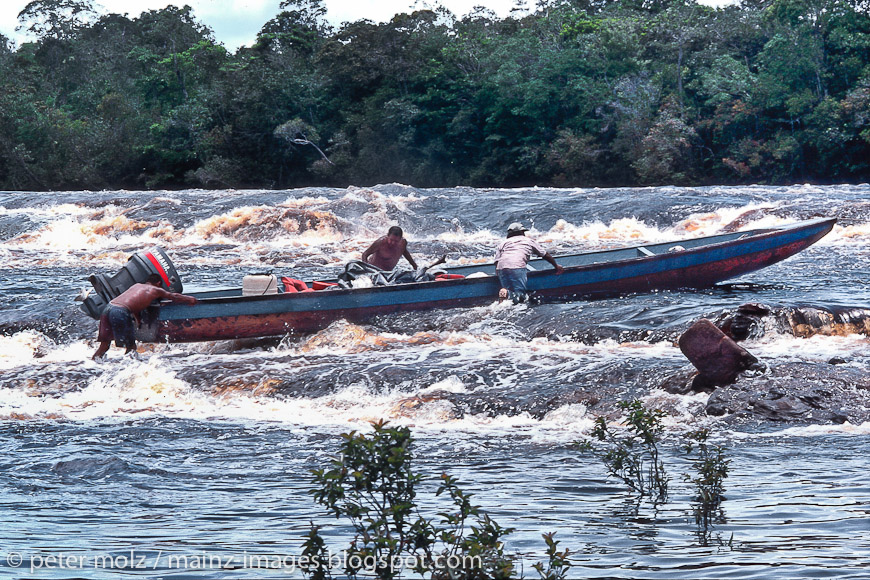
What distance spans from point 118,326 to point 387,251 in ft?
12.3

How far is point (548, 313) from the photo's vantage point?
11.9 m

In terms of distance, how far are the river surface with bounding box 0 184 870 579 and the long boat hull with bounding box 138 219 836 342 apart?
244 mm

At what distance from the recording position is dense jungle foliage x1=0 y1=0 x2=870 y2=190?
3309 centimetres

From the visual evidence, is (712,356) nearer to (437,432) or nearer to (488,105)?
(437,432)

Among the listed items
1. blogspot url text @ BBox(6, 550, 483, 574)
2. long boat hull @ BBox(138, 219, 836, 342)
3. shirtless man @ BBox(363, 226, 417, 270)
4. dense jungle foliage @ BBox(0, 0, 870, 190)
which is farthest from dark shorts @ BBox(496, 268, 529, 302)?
dense jungle foliage @ BBox(0, 0, 870, 190)

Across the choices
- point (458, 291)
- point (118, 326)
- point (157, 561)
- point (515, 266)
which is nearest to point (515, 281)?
point (515, 266)

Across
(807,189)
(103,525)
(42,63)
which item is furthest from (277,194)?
(42,63)

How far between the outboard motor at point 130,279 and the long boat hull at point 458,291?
1.43 ft

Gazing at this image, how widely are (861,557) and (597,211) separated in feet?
63.7

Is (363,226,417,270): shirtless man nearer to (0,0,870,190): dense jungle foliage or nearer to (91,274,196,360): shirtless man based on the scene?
(91,274,196,360): shirtless man

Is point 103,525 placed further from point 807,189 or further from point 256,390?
point 807,189

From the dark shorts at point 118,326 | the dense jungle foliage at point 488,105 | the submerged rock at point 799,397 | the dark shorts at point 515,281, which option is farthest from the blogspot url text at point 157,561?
the dense jungle foliage at point 488,105

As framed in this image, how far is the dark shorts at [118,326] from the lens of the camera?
10820 millimetres

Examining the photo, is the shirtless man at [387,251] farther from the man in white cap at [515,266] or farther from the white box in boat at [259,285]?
the white box in boat at [259,285]
